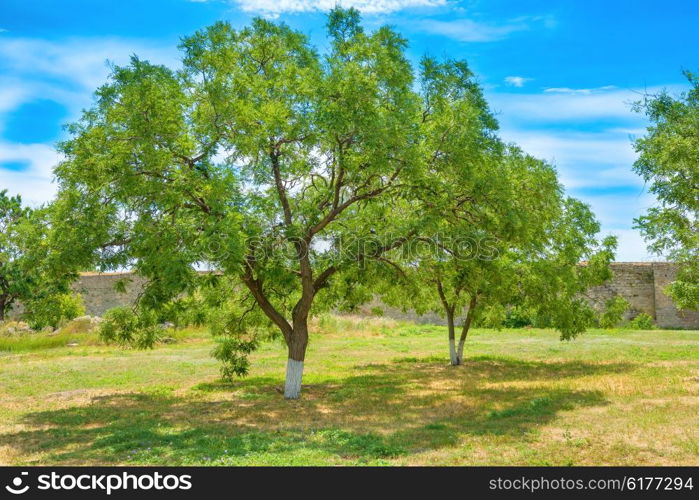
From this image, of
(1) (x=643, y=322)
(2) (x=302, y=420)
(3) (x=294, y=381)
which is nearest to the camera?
(2) (x=302, y=420)

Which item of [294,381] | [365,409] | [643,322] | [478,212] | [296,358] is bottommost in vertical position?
[365,409]

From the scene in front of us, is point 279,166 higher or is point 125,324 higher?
point 279,166

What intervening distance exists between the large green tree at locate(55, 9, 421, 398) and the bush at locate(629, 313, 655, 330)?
25304 millimetres

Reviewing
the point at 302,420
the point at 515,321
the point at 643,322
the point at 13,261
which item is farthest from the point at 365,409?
the point at 643,322

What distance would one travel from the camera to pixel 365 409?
12.3 meters

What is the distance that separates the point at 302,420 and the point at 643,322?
28.1 m

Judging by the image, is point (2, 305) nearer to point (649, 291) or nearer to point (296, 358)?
point (296, 358)

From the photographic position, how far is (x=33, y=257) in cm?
1179

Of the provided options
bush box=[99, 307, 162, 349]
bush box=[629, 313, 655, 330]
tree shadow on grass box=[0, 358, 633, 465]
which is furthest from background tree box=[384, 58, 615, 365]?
bush box=[629, 313, 655, 330]

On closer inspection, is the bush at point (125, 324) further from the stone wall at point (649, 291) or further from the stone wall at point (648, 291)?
the stone wall at point (649, 291)

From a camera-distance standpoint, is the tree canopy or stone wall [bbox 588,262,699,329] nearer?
the tree canopy

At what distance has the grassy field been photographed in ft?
27.4

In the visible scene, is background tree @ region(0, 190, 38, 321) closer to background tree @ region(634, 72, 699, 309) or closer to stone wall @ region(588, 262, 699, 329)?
background tree @ region(634, 72, 699, 309)
